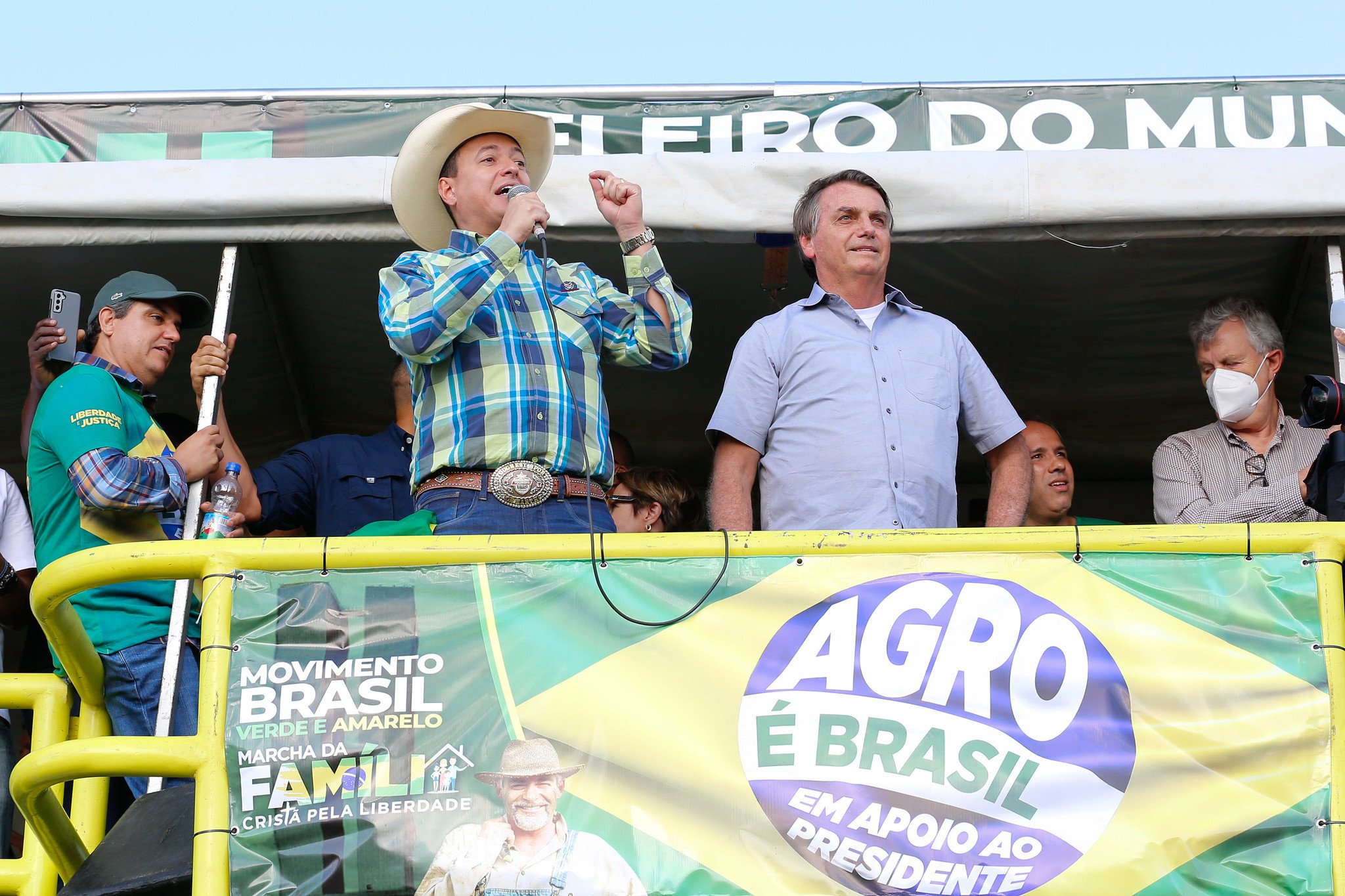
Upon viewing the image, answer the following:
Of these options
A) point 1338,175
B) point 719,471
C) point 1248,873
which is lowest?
point 1248,873

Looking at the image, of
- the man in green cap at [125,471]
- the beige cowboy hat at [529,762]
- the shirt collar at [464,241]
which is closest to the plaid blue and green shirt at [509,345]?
the shirt collar at [464,241]

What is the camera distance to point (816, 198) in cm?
424

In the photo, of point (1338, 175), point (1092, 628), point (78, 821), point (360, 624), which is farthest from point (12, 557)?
point (1338, 175)

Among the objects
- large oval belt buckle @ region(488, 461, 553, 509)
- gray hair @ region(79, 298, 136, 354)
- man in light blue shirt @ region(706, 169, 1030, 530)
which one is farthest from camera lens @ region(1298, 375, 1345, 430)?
gray hair @ region(79, 298, 136, 354)

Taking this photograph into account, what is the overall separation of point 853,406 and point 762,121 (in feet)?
3.76

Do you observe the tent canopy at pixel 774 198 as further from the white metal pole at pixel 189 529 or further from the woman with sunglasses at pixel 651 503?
the woman with sunglasses at pixel 651 503

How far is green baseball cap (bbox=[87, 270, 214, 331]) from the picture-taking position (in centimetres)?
447

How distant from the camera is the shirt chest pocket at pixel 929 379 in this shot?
394 centimetres

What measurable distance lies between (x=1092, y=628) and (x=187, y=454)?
246cm

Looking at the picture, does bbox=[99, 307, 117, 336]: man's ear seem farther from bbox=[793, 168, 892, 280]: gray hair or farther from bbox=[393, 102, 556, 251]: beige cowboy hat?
bbox=[793, 168, 892, 280]: gray hair

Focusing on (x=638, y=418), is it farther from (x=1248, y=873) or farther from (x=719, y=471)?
(x=1248, y=873)

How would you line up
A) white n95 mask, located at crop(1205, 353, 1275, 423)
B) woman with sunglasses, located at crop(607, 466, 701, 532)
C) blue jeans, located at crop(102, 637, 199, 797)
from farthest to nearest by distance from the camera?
1. woman with sunglasses, located at crop(607, 466, 701, 532)
2. white n95 mask, located at crop(1205, 353, 1275, 423)
3. blue jeans, located at crop(102, 637, 199, 797)

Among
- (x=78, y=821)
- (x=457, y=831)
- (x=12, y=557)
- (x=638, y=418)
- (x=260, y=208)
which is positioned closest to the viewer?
(x=457, y=831)

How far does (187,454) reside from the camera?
4.06 m
